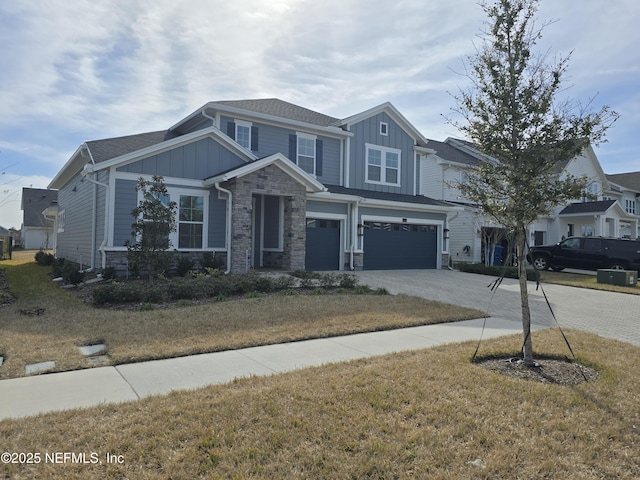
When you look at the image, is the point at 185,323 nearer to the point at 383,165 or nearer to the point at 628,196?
the point at 383,165

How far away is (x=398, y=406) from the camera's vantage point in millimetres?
3832

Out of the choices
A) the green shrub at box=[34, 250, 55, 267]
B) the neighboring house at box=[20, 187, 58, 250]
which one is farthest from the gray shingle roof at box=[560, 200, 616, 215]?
the neighboring house at box=[20, 187, 58, 250]

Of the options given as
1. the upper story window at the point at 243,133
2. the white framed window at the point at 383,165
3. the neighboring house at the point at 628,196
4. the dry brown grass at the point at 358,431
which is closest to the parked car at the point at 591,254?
the white framed window at the point at 383,165

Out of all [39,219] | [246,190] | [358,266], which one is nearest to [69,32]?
[246,190]

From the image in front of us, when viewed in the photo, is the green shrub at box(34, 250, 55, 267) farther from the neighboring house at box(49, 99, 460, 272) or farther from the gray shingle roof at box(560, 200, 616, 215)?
the gray shingle roof at box(560, 200, 616, 215)

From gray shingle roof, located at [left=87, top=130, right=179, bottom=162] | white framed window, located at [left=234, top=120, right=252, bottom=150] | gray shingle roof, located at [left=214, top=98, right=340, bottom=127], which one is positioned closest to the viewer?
gray shingle roof, located at [left=87, top=130, right=179, bottom=162]

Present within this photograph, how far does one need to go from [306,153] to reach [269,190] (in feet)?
14.7

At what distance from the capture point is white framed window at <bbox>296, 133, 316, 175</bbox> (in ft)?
59.7

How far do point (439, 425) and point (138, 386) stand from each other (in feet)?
9.69

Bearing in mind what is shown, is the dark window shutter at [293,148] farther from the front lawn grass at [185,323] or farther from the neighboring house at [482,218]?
the front lawn grass at [185,323]

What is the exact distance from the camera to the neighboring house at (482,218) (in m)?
24.3

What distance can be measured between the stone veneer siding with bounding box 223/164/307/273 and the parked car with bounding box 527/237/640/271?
10.0 metres

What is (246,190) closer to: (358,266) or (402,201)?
(358,266)

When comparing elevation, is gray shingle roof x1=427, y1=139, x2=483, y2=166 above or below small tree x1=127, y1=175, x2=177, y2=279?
above
